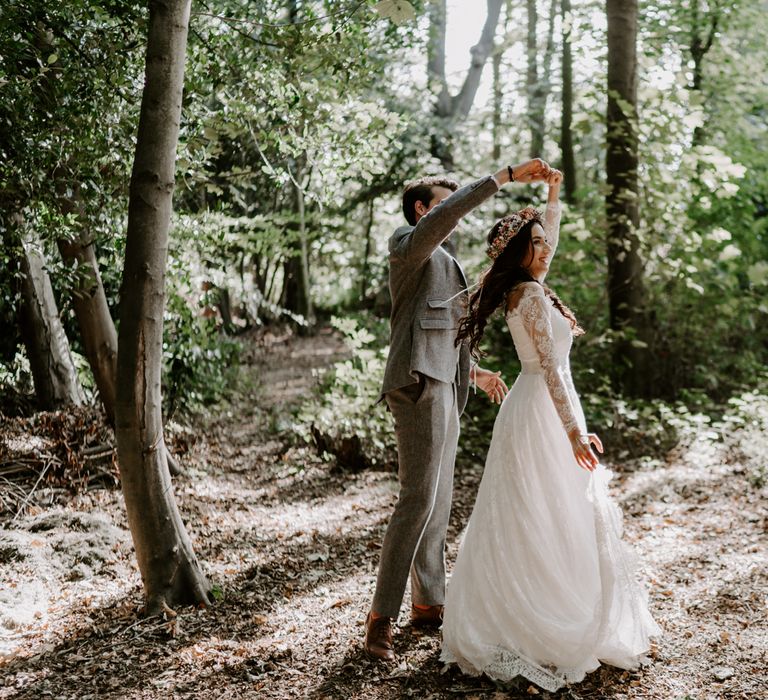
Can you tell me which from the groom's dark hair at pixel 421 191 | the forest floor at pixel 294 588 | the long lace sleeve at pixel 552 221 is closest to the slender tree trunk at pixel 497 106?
the forest floor at pixel 294 588

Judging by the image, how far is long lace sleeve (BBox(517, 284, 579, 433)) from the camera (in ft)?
10.8

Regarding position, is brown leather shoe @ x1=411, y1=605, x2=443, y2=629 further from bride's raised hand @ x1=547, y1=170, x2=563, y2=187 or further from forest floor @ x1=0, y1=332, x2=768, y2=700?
bride's raised hand @ x1=547, y1=170, x2=563, y2=187

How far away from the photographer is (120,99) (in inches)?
190

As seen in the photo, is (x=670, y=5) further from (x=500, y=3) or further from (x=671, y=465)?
(x=671, y=465)

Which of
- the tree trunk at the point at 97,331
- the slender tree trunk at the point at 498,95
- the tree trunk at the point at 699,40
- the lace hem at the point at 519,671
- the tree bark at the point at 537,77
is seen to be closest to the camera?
the lace hem at the point at 519,671

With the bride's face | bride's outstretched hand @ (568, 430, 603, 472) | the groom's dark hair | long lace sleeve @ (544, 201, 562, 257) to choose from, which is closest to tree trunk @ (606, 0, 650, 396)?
long lace sleeve @ (544, 201, 562, 257)

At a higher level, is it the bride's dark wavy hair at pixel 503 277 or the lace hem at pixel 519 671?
the bride's dark wavy hair at pixel 503 277

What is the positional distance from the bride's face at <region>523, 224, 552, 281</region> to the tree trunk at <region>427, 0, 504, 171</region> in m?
9.93

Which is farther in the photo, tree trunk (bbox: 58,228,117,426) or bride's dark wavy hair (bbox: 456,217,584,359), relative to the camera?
tree trunk (bbox: 58,228,117,426)

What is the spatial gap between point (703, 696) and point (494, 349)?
18.8 ft

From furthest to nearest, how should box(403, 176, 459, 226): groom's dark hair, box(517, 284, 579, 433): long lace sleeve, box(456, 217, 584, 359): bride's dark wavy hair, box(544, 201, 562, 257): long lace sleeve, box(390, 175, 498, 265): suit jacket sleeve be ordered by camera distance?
box(544, 201, 562, 257): long lace sleeve → box(403, 176, 459, 226): groom's dark hair → box(456, 217, 584, 359): bride's dark wavy hair → box(517, 284, 579, 433): long lace sleeve → box(390, 175, 498, 265): suit jacket sleeve

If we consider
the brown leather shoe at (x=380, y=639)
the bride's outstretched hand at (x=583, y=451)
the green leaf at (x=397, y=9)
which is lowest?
the brown leather shoe at (x=380, y=639)

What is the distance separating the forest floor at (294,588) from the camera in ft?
10.7

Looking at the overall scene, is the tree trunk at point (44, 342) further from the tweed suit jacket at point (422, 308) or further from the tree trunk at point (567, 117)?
the tree trunk at point (567, 117)
